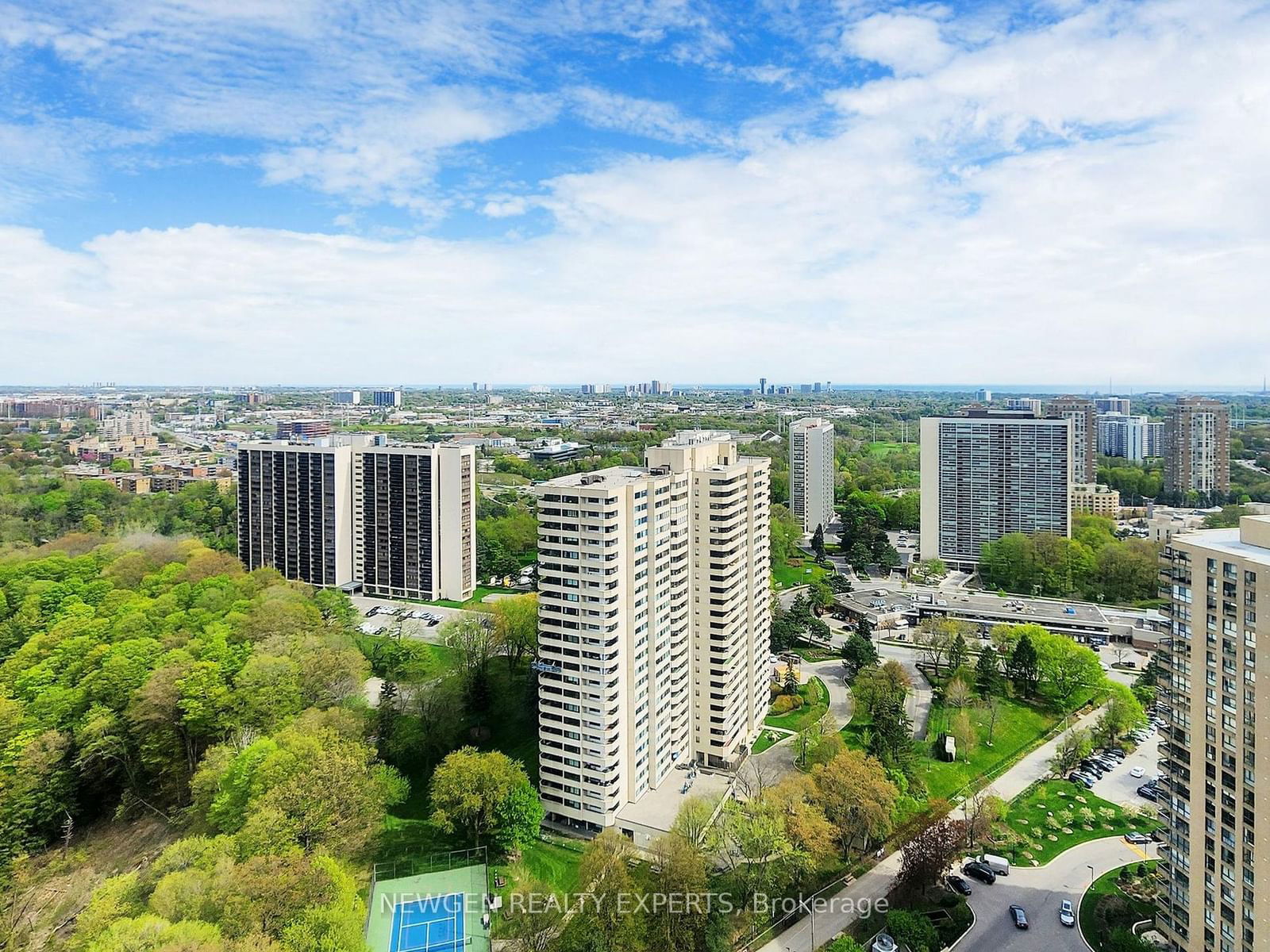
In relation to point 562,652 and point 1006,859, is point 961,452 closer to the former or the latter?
point 1006,859

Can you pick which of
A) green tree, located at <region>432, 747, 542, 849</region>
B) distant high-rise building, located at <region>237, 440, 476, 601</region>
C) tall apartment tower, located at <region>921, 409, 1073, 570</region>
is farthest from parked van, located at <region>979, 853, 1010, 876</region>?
tall apartment tower, located at <region>921, 409, 1073, 570</region>

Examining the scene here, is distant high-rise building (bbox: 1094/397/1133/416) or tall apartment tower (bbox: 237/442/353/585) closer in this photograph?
tall apartment tower (bbox: 237/442/353/585)

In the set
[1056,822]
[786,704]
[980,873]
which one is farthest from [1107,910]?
[786,704]

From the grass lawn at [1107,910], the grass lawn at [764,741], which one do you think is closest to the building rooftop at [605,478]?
the grass lawn at [764,741]

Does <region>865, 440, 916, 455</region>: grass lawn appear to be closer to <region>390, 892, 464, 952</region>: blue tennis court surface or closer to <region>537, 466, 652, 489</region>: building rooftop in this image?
<region>537, 466, 652, 489</region>: building rooftop

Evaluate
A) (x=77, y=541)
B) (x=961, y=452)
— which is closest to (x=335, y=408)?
(x=77, y=541)

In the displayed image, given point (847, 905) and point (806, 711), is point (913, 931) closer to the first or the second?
point (847, 905)
